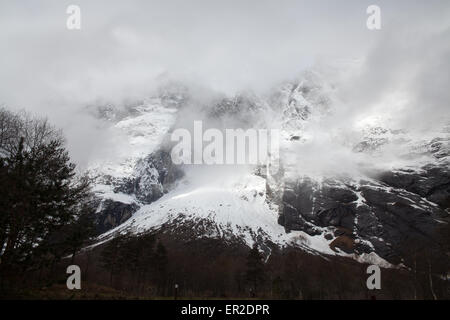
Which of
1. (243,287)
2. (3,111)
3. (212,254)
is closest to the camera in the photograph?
(3,111)

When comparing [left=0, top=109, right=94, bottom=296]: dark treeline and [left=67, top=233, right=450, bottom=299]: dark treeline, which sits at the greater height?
[left=0, top=109, right=94, bottom=296]: dark treeline

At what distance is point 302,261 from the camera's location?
173000 mm

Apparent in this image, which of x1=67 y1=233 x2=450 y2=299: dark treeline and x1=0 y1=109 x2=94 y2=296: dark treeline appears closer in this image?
x1=0 y1=109 x2=94 y2=296: dark treeline

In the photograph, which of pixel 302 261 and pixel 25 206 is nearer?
pixel 25 206

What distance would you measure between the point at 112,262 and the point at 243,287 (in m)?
59.6

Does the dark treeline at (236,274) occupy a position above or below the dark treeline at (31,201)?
below

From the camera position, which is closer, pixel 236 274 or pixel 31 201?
pixel 31 201

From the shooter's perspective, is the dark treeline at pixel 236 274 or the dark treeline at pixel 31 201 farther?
the dark treeline at pixel 236 274

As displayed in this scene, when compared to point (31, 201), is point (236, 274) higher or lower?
lower
